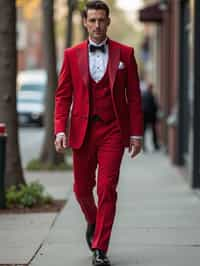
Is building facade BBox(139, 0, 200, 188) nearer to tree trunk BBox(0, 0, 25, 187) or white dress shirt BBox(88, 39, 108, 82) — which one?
tree trunk BBox(0, 0, 25, 187)

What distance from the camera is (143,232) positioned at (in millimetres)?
9188

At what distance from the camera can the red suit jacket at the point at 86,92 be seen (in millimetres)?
7344

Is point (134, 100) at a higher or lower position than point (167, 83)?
lower

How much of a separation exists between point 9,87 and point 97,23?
438 cm

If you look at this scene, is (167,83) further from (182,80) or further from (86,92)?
(86,92)

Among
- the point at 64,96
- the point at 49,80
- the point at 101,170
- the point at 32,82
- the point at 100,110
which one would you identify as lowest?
the point at 101,170

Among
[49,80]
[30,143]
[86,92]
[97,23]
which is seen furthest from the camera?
[30,143]

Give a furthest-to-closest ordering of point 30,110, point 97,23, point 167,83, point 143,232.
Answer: point 30,110 < point 167,83 < point 143,232 < point 97,23

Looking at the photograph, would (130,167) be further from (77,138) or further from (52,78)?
(77,138)

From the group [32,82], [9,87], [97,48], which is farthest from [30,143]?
[97,48]

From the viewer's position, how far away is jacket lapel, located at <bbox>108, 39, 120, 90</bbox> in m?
7.30

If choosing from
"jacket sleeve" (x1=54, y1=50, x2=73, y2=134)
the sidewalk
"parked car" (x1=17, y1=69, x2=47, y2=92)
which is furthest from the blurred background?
"parked car" (x1=17, y1=69, x2=47, y2=92)

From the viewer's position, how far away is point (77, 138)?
740 centimetres

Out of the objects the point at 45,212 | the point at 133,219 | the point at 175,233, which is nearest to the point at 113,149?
the point at 175,233
